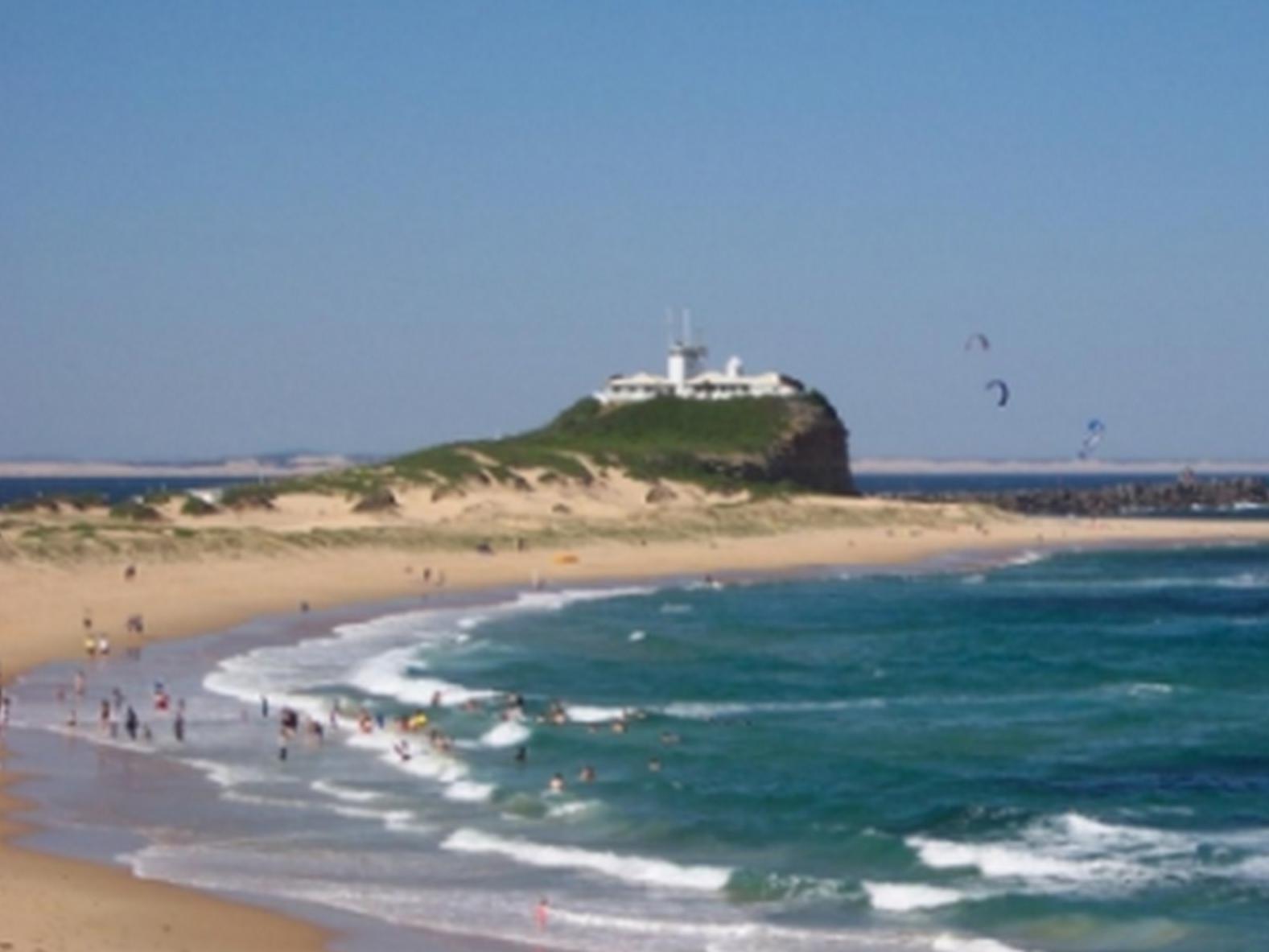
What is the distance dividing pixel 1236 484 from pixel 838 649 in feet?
413

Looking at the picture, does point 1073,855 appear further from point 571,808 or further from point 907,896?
point 571,808

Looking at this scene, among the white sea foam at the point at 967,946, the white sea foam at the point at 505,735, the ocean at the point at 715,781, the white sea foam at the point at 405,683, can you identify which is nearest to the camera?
the white sea foam at the point at 967,946

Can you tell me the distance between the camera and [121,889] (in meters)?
22.7

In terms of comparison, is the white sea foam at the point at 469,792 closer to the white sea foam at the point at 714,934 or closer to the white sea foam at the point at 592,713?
the white sea foam at the point at 592,713

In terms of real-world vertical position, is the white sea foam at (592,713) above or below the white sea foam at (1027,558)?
below

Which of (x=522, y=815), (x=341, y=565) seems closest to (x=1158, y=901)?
(x=522, y=815)

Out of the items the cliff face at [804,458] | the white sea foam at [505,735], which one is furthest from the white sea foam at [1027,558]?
the white sea foam at [505,735]

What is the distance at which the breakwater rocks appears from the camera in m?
130

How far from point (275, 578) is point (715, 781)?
36.2 metres

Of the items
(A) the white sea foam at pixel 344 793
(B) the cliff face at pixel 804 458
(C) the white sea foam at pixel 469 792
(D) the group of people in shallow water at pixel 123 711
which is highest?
(B) the cliff face at pixel 804 458

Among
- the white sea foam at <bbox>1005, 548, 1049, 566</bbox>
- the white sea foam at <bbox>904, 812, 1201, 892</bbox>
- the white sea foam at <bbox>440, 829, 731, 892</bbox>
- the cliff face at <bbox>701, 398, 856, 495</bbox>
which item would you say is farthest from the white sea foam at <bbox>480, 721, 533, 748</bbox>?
the cliff face at <bbox>701, 398, 856, 495</bbox>

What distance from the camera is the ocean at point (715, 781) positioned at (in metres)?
22.5

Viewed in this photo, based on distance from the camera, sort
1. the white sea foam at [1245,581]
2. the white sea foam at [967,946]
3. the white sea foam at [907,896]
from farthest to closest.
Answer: the white sea foam at [1245,581], the white sea foam at [907,896], the white sea foam at [967,946]

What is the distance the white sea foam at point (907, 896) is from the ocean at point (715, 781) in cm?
5
